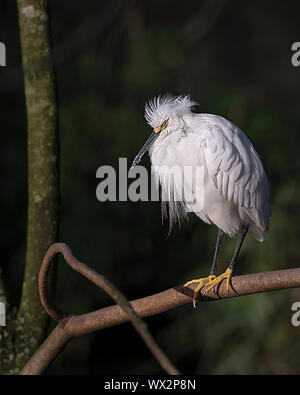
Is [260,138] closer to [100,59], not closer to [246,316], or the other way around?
[246,316]

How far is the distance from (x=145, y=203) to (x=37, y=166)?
7.46ft

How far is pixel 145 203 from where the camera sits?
11.7 feet

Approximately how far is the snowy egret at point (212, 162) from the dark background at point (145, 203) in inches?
52.9

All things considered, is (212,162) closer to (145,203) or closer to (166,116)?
(166,116)

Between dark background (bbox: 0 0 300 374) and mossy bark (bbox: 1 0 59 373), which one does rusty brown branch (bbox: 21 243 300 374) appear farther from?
dark background (bbox: 0 0 300 374)

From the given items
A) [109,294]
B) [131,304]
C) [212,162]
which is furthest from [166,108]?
[109,294]

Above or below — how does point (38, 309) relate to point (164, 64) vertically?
below

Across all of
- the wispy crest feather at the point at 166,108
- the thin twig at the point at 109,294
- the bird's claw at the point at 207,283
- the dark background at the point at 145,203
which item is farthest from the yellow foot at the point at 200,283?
the dark background at the point at 145,203

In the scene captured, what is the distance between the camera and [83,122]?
3400mm

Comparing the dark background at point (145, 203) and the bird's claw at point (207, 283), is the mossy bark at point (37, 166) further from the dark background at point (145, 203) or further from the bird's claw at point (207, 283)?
the dark background at point (145, 203)

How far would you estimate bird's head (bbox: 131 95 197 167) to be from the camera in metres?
1.43
